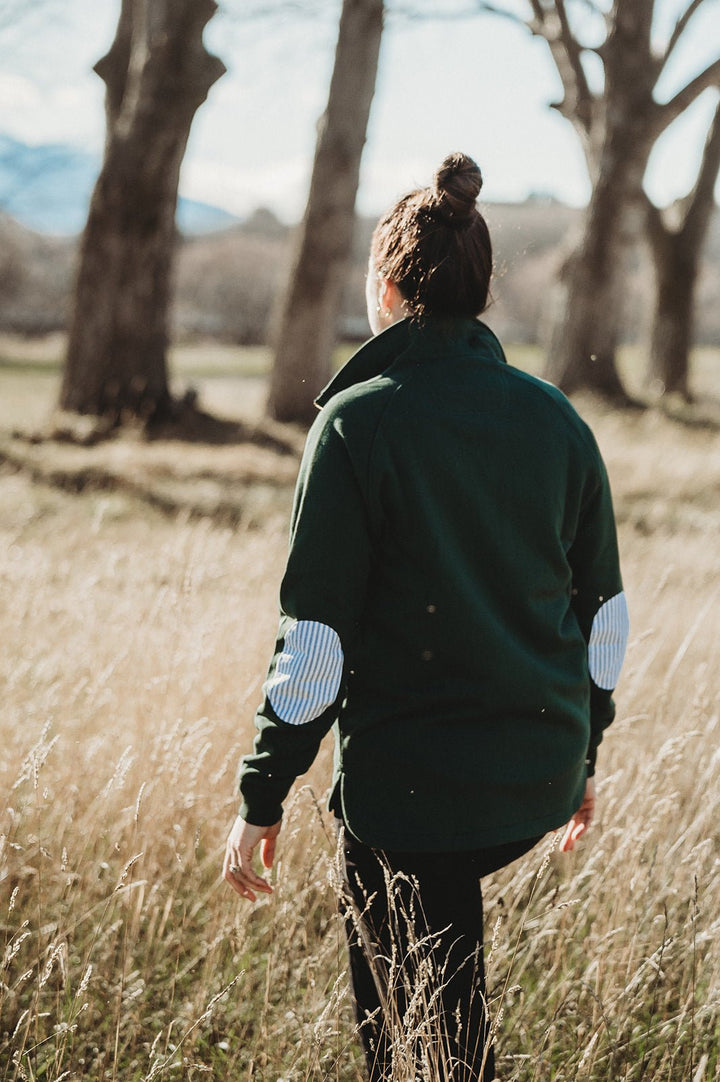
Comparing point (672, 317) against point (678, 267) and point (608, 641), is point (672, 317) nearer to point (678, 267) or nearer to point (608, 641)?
point (678, 267)

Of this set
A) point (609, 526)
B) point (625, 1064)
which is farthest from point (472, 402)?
point (625, 1064)

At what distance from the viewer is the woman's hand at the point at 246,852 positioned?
5.38 feet

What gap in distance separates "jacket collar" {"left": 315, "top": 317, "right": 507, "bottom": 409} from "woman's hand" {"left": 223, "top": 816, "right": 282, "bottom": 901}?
0.74 m

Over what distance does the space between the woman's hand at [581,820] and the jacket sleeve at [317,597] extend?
2.26 feet

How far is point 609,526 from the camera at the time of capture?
1.76 m

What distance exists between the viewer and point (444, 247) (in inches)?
61.1

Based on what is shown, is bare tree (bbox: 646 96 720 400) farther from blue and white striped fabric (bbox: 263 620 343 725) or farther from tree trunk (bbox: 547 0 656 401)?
blue and white striped fabric (bbox: 263 620 343 725)

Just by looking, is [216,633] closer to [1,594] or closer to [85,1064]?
[1,594]

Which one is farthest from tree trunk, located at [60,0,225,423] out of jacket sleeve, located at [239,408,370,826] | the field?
jacket sleeve, located at [239,408,370,826]

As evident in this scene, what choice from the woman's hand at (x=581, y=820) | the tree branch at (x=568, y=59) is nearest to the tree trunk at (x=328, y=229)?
the tree branch at (x=568, y=59)

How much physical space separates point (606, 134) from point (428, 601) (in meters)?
10.7

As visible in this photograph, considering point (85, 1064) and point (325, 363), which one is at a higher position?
point (325, 363)

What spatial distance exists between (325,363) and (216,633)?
8.56 m

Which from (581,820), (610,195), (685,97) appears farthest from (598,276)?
(581,820)
